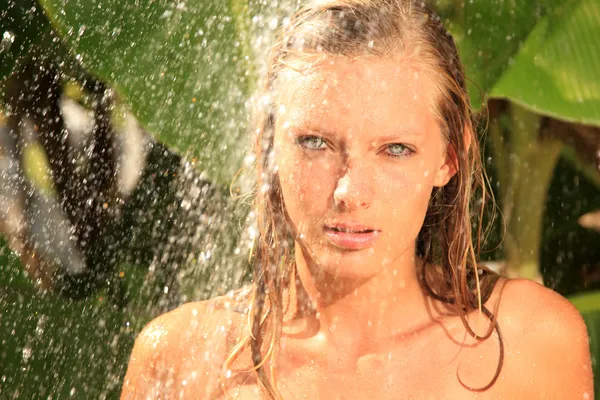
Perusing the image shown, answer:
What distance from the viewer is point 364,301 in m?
1.57

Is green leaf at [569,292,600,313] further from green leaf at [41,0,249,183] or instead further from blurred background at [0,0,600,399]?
green leaf at [41,0,249,183]

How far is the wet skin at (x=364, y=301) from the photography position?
4.62 feet

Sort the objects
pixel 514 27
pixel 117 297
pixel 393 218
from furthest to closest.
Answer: pixel 117 297
pixel 514 27
pixel 393 218

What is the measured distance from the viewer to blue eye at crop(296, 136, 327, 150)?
1426 millimetres

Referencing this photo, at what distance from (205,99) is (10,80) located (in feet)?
2.37

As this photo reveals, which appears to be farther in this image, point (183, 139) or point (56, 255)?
point (56, 255)

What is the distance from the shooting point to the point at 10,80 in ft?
8.04

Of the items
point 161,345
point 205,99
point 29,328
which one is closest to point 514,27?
point 205,99

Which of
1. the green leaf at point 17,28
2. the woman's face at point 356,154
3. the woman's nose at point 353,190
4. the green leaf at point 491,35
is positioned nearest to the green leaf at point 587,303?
the green leaf at point 491,35

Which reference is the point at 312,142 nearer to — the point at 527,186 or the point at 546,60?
the point at 546,60

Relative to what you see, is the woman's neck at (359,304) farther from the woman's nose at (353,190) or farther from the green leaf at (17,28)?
the green leaf at (17,28)

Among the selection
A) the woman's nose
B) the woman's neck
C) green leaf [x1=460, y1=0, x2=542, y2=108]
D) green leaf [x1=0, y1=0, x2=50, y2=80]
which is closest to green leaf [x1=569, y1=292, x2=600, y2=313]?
green leaf [x1=460, y1=0, x2=542, y2=108]

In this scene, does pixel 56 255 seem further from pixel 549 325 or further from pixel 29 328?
pixel 549 325

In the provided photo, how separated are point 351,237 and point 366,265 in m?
0.06
